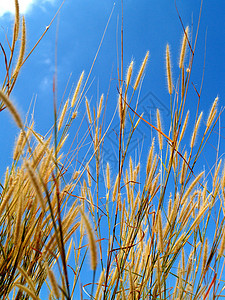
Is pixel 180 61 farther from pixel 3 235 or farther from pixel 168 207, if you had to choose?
pixel 3 235

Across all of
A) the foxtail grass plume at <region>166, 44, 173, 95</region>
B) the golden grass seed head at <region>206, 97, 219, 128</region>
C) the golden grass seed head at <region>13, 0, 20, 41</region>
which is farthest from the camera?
the golden grass seed head at <region>206, 97, 219, 128</region>

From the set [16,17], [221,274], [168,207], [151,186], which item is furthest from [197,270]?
[16,17]

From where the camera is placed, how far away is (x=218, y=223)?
107 centimetres

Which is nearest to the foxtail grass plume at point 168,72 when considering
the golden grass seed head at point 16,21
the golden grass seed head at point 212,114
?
the golden grass seed head at point 212,114

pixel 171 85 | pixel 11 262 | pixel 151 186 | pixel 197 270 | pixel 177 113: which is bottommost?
pixel 11 262

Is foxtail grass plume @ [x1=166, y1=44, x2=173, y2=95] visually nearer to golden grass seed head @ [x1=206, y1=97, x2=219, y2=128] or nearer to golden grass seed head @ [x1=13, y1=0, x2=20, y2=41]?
golden grass seed head @ [x1=206, y1=97, x2=219, y2=128]

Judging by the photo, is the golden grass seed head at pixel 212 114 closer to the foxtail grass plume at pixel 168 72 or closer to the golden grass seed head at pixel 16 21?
the foxtail grass plume at pixel 168 72

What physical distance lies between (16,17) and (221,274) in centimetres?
122

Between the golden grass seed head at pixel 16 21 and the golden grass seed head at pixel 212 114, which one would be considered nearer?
the golden grass seed head at pixel 16 21

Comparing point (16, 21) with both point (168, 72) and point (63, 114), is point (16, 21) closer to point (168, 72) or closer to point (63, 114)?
point (63, 114)

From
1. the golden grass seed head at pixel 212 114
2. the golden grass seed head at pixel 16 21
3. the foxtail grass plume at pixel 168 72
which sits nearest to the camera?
the golden grass seed head at pixel 16 21

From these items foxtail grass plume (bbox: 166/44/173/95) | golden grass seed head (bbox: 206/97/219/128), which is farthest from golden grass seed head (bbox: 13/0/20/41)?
golden grass seed head (bbox: 206/97/219/128)

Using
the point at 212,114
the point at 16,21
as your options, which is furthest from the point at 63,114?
the point at 212,114

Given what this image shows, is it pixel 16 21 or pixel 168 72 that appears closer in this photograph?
pixel 16 21
